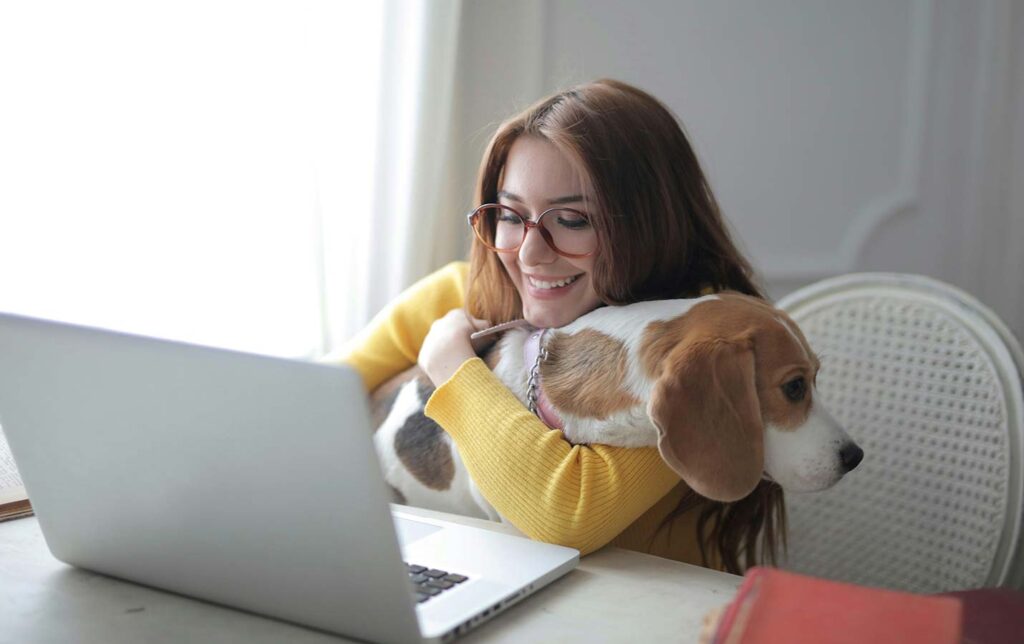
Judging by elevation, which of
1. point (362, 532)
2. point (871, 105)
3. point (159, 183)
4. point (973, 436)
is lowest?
point (973, 436)

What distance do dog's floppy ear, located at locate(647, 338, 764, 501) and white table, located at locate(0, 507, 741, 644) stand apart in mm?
103

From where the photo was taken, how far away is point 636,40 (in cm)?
207

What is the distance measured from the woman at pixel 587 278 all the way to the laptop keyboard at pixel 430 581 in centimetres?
17

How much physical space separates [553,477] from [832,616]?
454 mm

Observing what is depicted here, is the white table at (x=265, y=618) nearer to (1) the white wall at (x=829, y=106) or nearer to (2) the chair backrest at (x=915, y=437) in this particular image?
(2) the chair backrest at (x=915, y=437)

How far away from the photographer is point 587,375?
112 cm

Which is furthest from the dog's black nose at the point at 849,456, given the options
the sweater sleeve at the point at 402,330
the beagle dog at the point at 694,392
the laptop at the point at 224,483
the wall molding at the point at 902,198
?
the wall molding at the point at 902,198

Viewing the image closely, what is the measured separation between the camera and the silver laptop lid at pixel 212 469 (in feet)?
2.40

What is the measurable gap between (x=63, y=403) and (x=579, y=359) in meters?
0.55

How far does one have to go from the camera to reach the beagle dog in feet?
3.22

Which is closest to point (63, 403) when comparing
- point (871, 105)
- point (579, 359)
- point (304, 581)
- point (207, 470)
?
point (207, 470)

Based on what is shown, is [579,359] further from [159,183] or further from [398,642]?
[159,183]

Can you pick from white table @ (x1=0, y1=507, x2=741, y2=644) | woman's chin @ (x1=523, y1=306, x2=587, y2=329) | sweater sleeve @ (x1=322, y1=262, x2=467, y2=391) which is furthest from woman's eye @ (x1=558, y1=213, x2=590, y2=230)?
white table @ (x1=0, y1=507, x2=741, y2=644)

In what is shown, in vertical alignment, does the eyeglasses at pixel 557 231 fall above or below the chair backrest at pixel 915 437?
above
